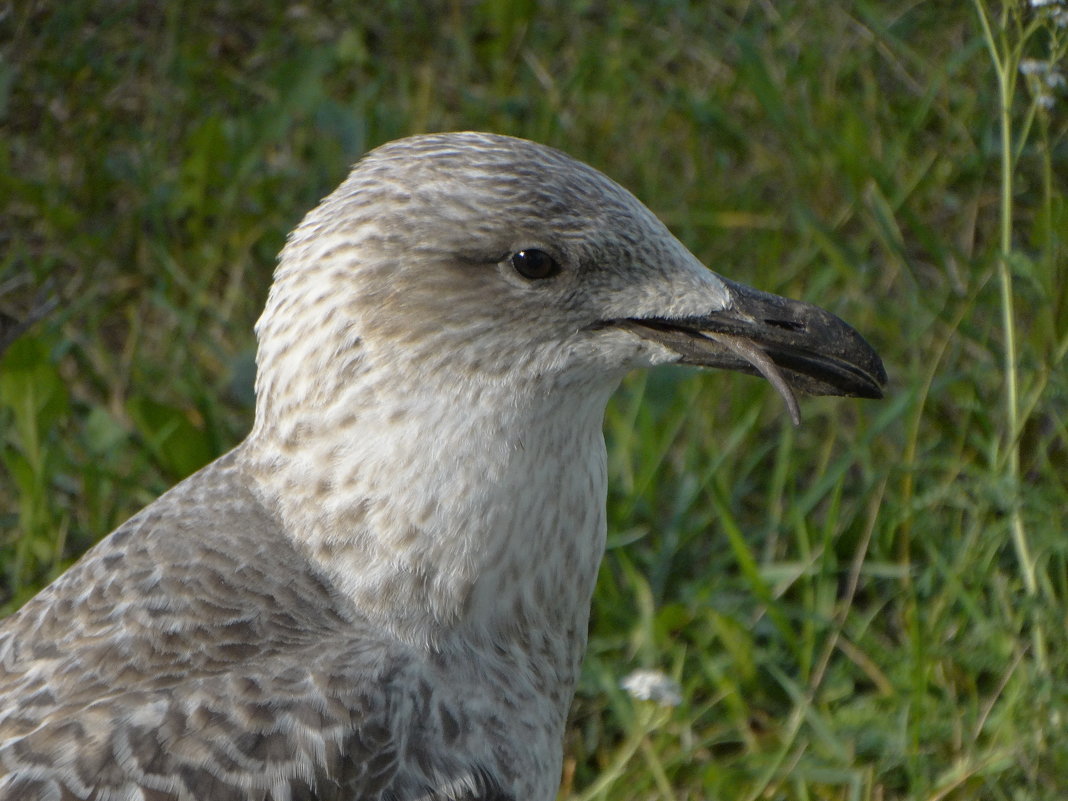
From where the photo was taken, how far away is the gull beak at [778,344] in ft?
9.07

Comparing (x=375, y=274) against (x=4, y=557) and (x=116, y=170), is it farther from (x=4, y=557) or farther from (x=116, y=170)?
(x=116, y=170)

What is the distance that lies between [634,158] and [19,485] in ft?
→ 7.17

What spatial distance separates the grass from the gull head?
2.75ft

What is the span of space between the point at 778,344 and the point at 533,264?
0.44m

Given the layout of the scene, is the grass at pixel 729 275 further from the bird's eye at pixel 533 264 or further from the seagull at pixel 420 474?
the bird's eye at pixel 533 264

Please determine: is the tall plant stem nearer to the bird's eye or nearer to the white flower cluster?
the white flower cluster

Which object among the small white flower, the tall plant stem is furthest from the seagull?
the tall plant stem

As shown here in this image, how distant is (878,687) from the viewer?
3.69m

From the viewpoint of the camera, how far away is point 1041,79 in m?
3.26

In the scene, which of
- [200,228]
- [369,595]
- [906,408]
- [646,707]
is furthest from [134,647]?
[200,228]

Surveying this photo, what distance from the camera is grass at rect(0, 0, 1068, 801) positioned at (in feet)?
11.4

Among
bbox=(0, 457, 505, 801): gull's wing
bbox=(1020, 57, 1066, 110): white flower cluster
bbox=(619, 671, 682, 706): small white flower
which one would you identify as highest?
bbox=(1020, 57, 1066, 110): white flower cluster

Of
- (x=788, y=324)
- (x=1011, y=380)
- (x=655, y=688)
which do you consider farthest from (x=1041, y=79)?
(x=655, y=688)

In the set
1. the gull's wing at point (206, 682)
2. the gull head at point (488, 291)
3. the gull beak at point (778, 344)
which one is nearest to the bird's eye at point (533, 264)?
the gull head at point (488, 291)
